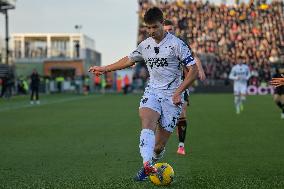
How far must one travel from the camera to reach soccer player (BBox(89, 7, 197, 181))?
24.8 ft

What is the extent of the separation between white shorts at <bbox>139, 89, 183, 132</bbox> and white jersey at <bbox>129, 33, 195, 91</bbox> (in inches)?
4.0

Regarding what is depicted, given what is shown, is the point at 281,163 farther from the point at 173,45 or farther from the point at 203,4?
the point at 203,4

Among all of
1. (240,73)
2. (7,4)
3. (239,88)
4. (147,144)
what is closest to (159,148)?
(147,144)

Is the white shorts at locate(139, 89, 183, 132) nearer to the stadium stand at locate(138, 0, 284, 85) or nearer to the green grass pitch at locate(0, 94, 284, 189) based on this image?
the green grass pitch at locate(0, 94, 284, 189)

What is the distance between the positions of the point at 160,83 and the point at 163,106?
29 centimetres

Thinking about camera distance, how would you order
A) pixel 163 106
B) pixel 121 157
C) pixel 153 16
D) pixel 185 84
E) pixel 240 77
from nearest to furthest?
1. pixel 153 16
2. pixel 185 84
3. pixel 163 106
4. pixel 121 157
5. pixel 240 77

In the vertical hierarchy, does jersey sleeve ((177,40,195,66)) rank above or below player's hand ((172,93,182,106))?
above

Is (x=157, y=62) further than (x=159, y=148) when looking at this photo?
No

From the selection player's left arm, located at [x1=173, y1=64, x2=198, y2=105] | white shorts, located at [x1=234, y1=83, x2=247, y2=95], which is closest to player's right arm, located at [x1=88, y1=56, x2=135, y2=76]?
player's left arm, located at [x1=173, y1=64, x2=198, y2=105]

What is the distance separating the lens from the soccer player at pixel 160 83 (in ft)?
24.8

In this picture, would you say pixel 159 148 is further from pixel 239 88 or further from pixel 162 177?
pixel 239 88

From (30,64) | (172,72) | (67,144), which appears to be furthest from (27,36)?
(172,72)

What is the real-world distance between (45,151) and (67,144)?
1.38m

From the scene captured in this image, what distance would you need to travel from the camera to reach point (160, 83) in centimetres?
790
